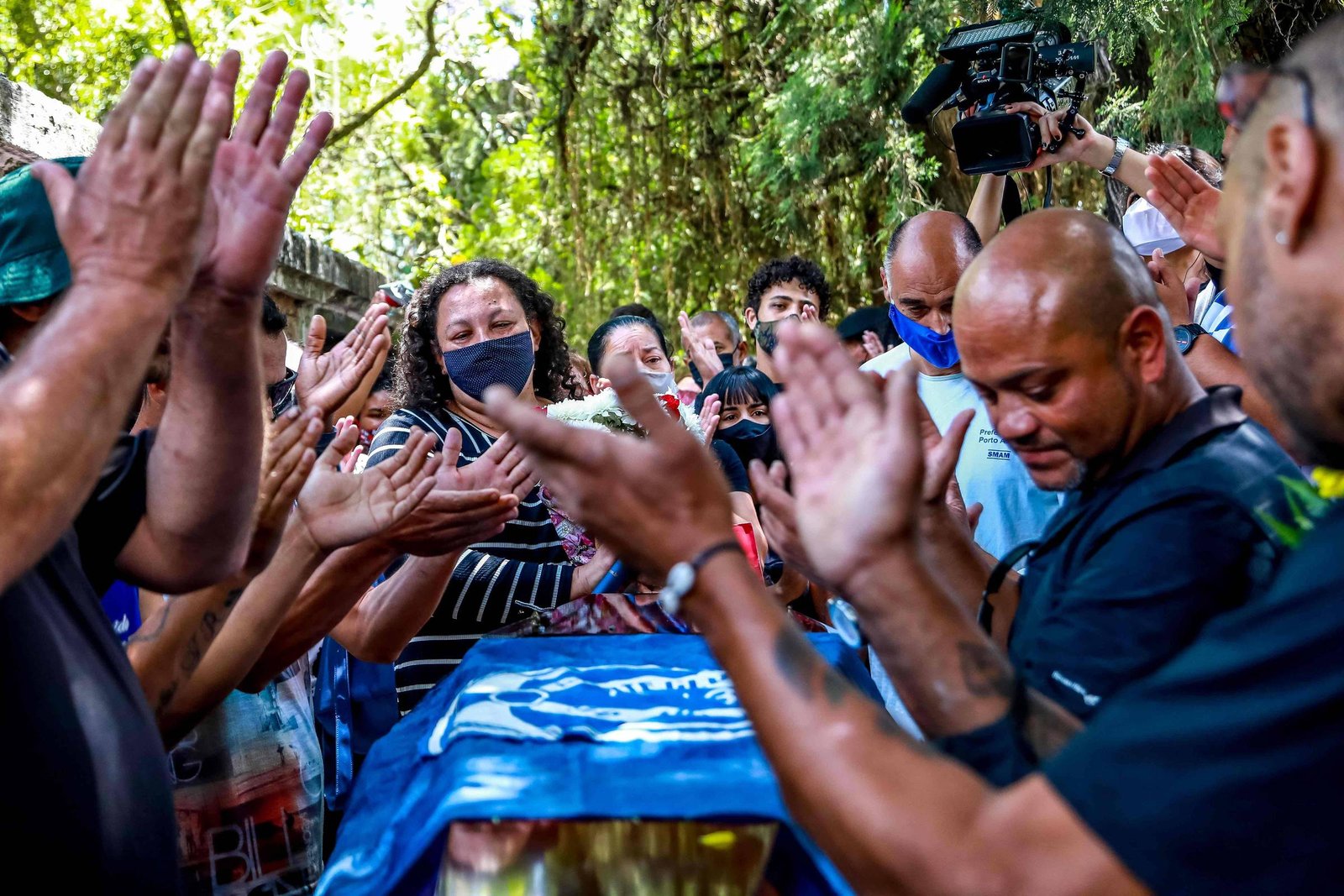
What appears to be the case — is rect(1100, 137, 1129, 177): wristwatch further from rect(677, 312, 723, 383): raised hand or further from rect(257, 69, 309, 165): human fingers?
rect(257, 69, 309, 165): human fingers

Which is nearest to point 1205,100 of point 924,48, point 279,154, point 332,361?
point 924,48

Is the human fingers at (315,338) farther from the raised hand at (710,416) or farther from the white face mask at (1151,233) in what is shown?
the white face mask at (1151,233)

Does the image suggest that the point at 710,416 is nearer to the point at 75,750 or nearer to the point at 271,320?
the point at 271,320

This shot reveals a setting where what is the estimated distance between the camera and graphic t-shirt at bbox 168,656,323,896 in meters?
2.59

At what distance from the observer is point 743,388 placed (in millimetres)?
5055

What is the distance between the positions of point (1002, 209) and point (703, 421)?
58.0 inches

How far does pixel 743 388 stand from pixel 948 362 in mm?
1383

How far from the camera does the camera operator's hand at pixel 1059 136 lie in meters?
3.81

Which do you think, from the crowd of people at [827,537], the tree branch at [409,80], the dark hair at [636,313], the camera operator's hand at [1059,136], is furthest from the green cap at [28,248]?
the tree branch at [409,80]

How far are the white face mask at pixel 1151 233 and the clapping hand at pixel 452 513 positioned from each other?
2.18 m

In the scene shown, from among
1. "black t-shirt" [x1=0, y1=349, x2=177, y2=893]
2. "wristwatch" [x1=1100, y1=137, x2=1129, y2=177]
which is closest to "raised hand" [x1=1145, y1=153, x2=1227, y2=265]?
"wristwatch" [x1=1100, y1=137, x2=1129, y2=177]

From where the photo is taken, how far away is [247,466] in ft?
5.77

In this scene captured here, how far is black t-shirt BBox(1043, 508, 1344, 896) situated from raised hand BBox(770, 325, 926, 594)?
0.31 metres

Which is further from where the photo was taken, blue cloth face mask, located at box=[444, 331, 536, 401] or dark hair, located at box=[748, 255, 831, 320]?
dark hair, located at box=[748, 255, 831, 320]
